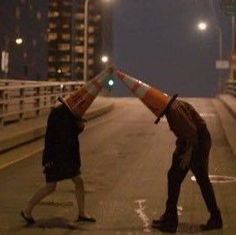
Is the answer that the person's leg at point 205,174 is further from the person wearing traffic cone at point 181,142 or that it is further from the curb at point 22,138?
the curb at point 22,138

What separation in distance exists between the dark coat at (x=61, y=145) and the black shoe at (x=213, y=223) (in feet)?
5.41

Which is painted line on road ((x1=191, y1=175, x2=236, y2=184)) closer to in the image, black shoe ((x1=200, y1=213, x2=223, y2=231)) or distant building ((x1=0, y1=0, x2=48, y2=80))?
black shoe ((x1=200, y1=213, x2=223, y2=231))

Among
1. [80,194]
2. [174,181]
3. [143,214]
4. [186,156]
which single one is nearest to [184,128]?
[186,156]

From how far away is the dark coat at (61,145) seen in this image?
9102 mm

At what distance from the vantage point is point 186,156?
352 inches

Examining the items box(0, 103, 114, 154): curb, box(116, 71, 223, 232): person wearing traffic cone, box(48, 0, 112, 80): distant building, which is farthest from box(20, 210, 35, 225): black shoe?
box(48, 0, 112, 80): distant building

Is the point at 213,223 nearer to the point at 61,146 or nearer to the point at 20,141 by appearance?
the point at 61,146

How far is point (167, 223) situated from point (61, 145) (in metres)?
1.52

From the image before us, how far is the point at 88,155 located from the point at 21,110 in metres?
6.09

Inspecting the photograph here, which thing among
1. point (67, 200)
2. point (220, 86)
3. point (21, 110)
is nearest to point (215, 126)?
point (21, 110)

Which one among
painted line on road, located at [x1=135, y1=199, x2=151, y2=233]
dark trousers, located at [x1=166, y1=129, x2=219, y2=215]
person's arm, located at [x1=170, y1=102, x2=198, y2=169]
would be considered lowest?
painted line on road, located at [x1=135, y1=199, x2=151, y2=233]

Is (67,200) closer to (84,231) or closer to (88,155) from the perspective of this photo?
(84,231)

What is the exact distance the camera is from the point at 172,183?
9.07 m

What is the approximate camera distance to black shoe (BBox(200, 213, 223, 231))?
29.7ft
